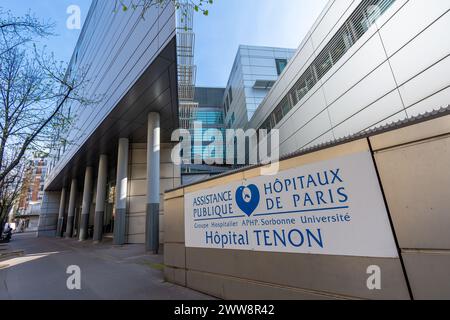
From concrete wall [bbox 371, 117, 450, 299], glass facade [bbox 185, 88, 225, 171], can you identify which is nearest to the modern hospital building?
concrete wall [bbox 371, 117, 450, 299]

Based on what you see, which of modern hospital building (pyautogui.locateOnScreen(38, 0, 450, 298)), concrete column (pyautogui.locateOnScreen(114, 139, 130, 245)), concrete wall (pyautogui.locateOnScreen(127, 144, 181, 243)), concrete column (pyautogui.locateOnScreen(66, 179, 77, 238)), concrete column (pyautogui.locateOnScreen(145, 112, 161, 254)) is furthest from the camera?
concrete column (pyautogui.locateOnScreen(66, 179, 77, 238))

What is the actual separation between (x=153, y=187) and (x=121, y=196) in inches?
153

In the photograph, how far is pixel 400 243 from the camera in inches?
94.0

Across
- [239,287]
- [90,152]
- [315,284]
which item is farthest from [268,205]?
[90,152]

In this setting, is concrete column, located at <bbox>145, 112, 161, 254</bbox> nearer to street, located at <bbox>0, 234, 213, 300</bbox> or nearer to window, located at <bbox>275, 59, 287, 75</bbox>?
street, located at <bbox>0, 234, 213, 300</bbox>

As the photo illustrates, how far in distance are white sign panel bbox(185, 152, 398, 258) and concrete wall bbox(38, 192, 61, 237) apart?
125 feet

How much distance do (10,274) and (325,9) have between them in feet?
52.4

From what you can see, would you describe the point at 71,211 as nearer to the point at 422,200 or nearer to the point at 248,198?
the point at 248,198

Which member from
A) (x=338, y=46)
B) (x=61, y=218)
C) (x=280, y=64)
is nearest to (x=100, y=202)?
(x=61, y=218)

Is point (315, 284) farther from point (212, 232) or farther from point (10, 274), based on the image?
point (10, 274)

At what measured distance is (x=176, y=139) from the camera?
16.8 meters

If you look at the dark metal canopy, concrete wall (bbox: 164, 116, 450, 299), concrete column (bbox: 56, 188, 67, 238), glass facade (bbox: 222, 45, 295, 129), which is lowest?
concrete wall (bbox: 164, 116, 450, 299)

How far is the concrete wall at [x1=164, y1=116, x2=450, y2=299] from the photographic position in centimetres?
218

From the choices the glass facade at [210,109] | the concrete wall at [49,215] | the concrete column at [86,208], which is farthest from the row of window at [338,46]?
the concrete wall at [49,215]
